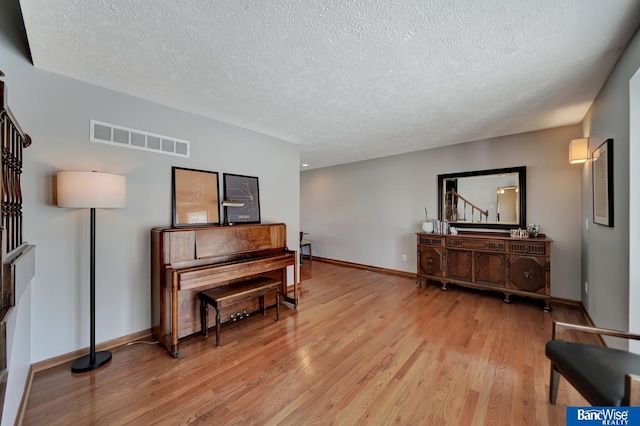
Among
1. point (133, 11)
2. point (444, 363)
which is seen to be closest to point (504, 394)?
point (444, 363)

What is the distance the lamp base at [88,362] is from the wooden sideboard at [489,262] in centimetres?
405

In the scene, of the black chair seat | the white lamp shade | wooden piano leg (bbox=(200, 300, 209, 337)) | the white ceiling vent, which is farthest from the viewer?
wooden piano leg (bbox=(200, 300, 209, 337))

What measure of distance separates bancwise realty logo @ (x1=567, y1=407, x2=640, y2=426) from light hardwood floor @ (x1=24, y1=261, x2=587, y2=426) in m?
0.36

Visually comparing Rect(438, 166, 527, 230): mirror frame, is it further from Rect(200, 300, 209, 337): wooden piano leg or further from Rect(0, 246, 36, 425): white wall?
Rect(0, 246, 36, 425): white wall

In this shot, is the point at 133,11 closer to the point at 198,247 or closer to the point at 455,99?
the point at 198,247

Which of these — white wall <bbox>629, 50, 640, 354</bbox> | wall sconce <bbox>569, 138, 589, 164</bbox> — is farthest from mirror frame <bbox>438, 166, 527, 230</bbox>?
white wall <bbox>629, 50, 640, 354</bbox>

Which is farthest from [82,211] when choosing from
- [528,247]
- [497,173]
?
[497,173]

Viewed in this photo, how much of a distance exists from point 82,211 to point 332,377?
252 centimetres

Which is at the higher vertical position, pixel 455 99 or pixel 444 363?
pixel 455 99

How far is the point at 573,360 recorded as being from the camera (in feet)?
4.69

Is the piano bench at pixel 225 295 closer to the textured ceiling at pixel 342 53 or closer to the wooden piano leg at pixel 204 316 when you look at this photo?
the wooden piano leg at pixel 204 316

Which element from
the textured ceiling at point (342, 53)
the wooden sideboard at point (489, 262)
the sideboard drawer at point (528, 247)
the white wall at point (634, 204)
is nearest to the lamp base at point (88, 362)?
the textured ceiling at point (342, 53)

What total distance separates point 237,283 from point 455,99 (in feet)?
9.86

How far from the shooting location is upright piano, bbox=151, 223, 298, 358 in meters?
2.33
